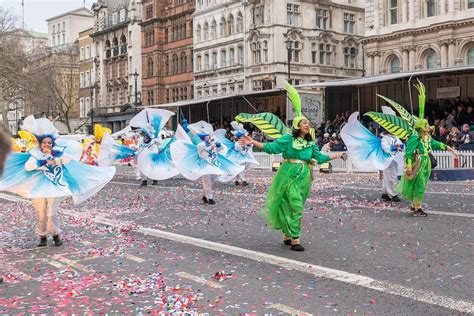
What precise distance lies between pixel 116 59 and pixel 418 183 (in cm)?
6571

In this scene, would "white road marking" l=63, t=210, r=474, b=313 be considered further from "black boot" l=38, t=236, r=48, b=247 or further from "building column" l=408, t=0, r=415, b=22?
"building column" l=408, t=0, r=415, b=22

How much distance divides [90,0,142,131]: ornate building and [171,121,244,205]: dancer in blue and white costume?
175 feet

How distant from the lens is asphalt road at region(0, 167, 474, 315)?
5828mm

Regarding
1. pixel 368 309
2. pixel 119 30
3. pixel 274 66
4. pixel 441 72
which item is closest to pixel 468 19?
pixel 441 72

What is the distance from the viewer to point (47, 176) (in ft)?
29.3

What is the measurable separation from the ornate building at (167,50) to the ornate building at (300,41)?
11.1 metres

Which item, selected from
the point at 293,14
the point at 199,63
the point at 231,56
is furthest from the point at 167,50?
the point at 293,14

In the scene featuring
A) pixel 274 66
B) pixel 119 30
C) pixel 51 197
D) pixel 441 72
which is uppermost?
pixel 119 30

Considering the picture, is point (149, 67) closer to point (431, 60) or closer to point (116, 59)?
point (116, 59)

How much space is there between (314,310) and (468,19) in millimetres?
32240

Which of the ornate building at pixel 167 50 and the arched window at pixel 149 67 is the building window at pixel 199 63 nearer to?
the ornate building at pixel 167 50

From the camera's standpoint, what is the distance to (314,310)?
5.52 metres

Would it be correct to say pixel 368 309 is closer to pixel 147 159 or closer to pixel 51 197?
pixel 51 197

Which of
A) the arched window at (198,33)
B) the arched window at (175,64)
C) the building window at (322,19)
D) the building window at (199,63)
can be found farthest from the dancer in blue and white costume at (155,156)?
the arched window at (175,64)
